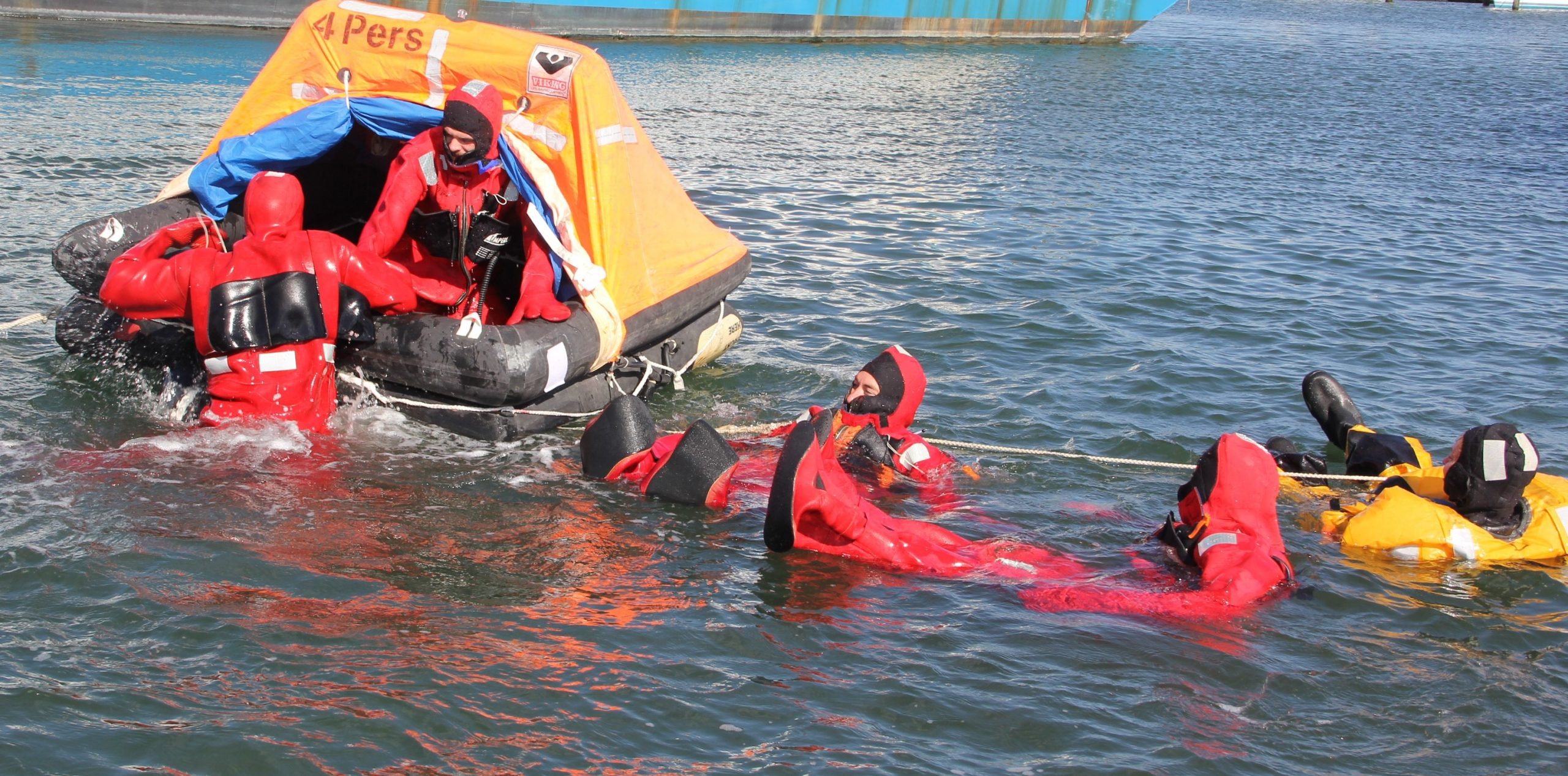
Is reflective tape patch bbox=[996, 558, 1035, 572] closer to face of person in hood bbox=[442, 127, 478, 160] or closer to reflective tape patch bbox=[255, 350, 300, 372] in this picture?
face of person in hood bbox=[442, 127, 478, 160]

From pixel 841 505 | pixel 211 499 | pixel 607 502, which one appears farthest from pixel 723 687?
pixel 211 499

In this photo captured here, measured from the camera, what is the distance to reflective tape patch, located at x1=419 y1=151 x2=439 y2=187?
21.8 ft

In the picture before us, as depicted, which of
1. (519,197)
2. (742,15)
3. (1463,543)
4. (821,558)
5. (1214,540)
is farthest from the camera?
(742,15)

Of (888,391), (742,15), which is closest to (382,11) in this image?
(888,391)

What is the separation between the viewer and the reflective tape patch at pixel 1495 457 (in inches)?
224

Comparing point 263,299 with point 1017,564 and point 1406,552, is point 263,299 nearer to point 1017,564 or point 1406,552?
point 1017,564

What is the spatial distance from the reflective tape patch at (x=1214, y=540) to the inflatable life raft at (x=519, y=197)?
128 inches

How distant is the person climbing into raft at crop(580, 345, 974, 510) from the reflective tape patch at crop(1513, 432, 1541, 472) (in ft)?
8.59

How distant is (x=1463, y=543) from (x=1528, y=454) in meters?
0.49

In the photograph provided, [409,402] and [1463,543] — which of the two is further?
[409,402]

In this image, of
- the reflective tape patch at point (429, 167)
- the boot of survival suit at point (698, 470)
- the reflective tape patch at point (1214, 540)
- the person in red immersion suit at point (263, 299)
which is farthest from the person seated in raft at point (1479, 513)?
the person in red immersion suit at point (263, 299)

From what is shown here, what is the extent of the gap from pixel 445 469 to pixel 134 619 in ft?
6.33

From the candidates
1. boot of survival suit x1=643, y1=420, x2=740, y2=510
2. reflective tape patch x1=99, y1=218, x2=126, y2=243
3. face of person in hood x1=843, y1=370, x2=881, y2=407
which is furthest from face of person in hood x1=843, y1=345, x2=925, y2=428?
reflective tape patch x1=99, y1=218, x2=126, y2=243

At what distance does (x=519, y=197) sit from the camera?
A: 704 cm
